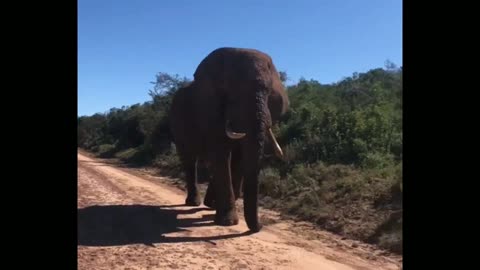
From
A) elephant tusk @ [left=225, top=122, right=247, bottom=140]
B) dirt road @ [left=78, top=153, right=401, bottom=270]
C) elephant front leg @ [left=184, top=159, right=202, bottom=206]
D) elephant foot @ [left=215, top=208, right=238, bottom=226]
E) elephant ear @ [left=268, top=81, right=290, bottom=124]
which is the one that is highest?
elephant ear @ [left=268, top=81, right=290, bottom=124]

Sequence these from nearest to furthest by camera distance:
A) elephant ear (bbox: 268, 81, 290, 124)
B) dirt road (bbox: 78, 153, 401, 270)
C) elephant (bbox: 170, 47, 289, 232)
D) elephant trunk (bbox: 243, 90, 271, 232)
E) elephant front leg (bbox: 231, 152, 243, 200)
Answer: dirt road (bbox: 78, 153, 401, 270) < elephant trunk (bbox: 243, 90, 271, 232) < elephant (bbox: 170, 47, 289, 232) < elephant ear (bbox: 268, 81, 290, 124) < elephant front leg (bbox: 231, 152, 243, 200)

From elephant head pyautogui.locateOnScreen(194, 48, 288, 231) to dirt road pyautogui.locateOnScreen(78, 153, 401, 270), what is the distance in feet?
2.19

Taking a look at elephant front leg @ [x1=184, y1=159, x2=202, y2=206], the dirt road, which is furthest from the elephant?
elephant front leg @ [x1=184, y1=159, x2=202, y2=206]

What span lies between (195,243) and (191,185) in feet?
13.8

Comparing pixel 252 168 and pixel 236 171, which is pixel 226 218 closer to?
pixel 252 168

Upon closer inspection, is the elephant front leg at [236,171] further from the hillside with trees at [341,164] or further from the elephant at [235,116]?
the hillside with trees at [341,164]

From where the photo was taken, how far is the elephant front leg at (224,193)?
841 cm

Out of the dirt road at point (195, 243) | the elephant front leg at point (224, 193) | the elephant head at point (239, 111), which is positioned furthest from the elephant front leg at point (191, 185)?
the elephant front leg at point (224, 193)

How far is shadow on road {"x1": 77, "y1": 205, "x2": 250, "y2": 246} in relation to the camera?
729 cm

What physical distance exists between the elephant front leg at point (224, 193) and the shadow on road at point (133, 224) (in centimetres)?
31

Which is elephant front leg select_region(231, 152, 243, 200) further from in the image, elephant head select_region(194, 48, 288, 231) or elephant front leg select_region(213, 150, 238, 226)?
elephant front leg select_region(213, 150, 238, 226)
